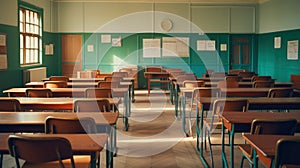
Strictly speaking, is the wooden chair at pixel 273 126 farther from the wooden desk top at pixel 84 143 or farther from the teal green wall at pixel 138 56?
the teal green wall at pixel 138 56

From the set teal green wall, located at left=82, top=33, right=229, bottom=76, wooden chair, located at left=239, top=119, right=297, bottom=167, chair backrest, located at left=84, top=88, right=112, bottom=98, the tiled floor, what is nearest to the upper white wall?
teal green wall, located at left=82, top=33, right=229, bottom=76

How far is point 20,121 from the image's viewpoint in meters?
3.65

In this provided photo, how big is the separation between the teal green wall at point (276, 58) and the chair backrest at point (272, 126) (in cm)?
846

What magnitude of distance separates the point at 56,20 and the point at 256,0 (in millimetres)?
7069

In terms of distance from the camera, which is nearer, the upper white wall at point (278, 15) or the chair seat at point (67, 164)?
the chair seat at point (67, 164)

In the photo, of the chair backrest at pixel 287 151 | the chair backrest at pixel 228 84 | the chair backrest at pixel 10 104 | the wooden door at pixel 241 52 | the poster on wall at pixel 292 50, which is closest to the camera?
the chair backrest at pixel 287 151

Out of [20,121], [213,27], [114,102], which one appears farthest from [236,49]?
[20,121]

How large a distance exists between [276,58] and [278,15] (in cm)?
135

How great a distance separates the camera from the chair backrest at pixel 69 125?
10.9ft

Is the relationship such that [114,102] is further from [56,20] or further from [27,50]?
[56,20]

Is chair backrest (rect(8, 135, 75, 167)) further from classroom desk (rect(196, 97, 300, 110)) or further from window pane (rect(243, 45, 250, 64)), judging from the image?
window pane (rect(243, 45, 250, 64))

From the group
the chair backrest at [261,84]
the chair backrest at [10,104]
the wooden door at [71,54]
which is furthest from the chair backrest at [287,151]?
the wooden door at [71,54]

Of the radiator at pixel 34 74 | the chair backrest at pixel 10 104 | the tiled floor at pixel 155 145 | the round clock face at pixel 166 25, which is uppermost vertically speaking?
the round clock face at pixel 166 25

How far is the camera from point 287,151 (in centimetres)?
252
